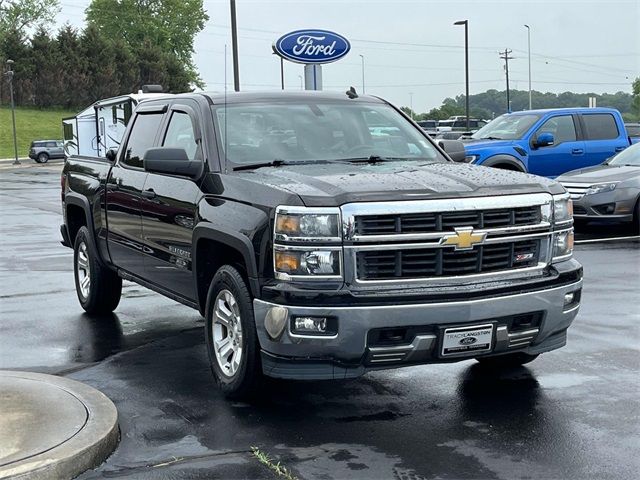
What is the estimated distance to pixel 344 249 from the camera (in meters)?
4.88

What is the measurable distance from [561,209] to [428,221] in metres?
1.05

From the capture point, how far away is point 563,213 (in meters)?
5.53

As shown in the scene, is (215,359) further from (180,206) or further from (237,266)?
(180,206)

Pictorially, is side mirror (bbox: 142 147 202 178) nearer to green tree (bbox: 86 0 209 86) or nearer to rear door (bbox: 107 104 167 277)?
rear door (bbox: 107 104 167 277)

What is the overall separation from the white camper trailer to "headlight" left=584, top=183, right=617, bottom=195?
35.3ft

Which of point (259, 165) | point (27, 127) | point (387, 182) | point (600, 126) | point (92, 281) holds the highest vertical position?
point (27, 127)

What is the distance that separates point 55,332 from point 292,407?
317 centimetres

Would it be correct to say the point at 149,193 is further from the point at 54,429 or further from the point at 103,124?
the point at 103,124

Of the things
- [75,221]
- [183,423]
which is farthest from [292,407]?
[75,221]

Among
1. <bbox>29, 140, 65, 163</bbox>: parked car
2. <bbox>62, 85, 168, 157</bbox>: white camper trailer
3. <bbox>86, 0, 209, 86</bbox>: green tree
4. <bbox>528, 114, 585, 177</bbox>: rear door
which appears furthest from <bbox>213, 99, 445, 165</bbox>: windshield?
<bbox>86, 0, 209, 86</bbox>: green tree

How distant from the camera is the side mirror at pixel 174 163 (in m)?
6.01

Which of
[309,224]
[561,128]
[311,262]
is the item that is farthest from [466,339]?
[561,128]

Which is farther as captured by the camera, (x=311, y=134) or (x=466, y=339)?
(x=311, y=134)

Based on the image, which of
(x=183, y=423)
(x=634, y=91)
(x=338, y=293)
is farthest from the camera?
(x=634, y=91)
